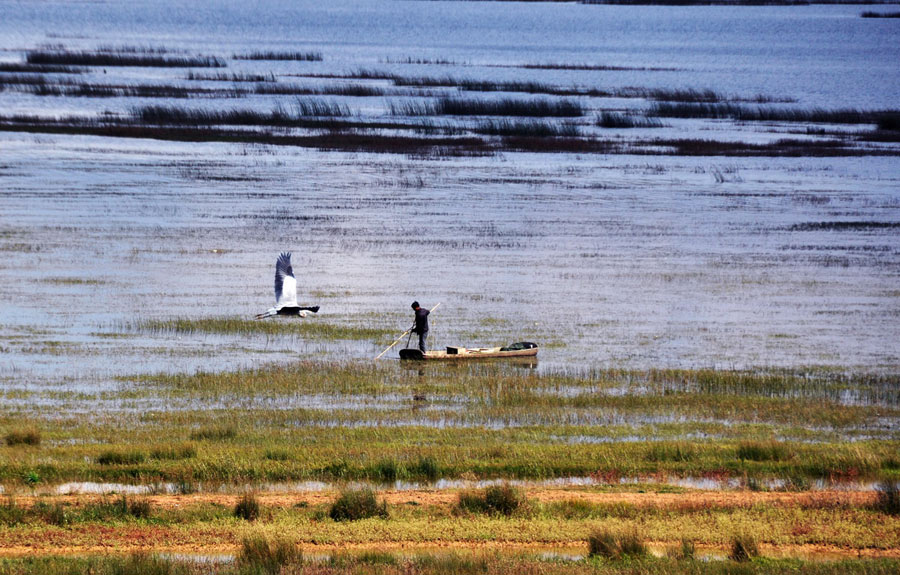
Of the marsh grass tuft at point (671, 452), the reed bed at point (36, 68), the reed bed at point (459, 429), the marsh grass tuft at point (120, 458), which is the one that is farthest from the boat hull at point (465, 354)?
the reed bed at point (36, 68)

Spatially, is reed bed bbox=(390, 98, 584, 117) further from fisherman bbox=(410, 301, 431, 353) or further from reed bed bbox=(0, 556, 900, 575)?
reed bed bbox=(0, 556, 900, 575)

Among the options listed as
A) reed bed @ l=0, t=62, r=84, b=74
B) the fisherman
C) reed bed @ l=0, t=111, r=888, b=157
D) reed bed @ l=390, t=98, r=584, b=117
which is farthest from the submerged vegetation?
reed bed @ l=0, t=62, r=84, b=74

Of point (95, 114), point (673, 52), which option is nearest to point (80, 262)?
point (95, 114)

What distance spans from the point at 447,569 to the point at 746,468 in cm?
672

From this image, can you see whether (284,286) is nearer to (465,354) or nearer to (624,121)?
(465,354)

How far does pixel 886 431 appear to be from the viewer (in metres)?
20.9

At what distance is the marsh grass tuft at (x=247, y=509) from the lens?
14602 millimetres

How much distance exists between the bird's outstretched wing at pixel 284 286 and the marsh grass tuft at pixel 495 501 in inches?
475

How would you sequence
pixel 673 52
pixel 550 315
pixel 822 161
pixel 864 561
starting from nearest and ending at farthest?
pixel 864 561
pixel 550 315
pixel 822 161
pixel 673 52

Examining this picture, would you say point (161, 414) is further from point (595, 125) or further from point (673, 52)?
point (673, 52)

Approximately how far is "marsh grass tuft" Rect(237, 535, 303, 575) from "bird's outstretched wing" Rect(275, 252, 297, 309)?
1381cm

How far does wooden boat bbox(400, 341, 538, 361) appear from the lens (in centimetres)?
2508

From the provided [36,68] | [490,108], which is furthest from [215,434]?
[36,68]

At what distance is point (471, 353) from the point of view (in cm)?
2527
